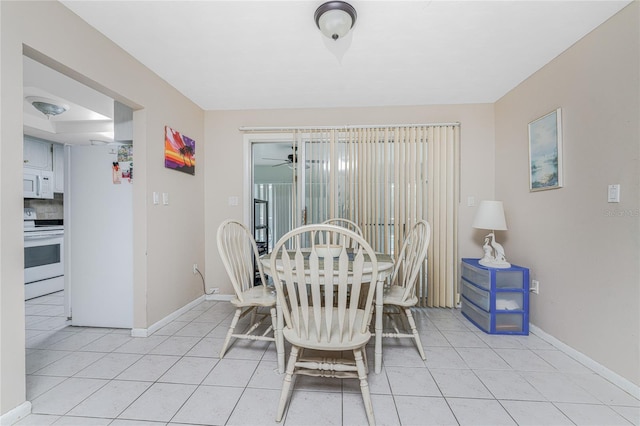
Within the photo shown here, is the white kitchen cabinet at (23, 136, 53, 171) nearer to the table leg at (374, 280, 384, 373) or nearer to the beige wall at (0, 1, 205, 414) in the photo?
the beige wall at (0, 1, 205, 414)

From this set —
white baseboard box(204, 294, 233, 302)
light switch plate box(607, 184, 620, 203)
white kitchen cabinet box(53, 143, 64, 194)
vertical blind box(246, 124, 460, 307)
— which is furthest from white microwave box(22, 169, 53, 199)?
light switch plate box(607, 184, 620, 203)

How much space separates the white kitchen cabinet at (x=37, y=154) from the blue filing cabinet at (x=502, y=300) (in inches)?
232

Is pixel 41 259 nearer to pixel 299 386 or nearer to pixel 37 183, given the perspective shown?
pixel 37 183

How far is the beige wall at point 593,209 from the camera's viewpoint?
1.61 metres

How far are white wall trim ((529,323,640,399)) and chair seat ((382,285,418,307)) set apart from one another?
1.20 meters

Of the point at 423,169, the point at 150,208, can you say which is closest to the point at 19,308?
the point at 150,208

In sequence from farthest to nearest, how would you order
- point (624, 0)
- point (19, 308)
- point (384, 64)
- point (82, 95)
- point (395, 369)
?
point (82, 95), point (384, 64), point (395, 369), point (624, 0), point (19, 308)

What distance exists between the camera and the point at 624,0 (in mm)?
1588

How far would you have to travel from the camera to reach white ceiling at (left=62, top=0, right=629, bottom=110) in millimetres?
1675

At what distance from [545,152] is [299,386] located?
8.68 feet

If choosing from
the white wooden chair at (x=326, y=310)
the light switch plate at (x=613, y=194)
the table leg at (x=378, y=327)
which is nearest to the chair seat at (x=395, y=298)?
the table leg at (x=378, y=327)

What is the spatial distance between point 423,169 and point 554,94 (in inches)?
48.9

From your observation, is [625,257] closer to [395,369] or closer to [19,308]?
[395,369]

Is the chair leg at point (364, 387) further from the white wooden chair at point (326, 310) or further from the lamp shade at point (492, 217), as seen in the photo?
the lamp shade at point (492, 217)
